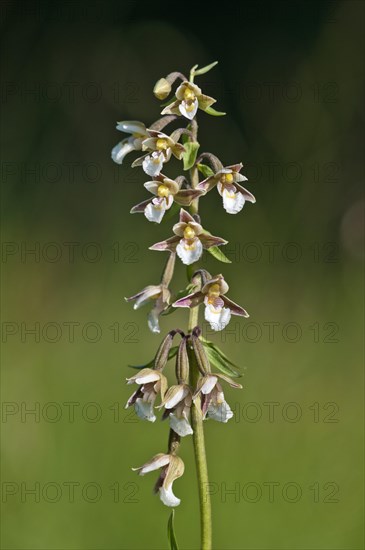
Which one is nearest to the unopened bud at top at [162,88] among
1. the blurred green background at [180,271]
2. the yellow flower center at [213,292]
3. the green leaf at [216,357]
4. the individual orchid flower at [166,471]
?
the yellow flower center at [213,292]

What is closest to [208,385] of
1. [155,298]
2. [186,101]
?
[155,298]

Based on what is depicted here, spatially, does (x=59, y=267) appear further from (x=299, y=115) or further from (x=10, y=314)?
(x=299, y=115)

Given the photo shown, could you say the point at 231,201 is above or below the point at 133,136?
below

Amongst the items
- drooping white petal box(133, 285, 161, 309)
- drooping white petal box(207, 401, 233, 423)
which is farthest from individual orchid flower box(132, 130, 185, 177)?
drooping white petal box(207, 401, 233, 423)

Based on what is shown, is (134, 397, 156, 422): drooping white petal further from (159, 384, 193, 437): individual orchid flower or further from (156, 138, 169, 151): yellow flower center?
(156, 138, 169, 151): yellow flower center

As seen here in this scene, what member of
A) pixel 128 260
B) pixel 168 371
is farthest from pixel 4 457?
pixel 128 260

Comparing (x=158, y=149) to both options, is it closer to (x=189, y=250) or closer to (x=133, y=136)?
(x=133, y=136)

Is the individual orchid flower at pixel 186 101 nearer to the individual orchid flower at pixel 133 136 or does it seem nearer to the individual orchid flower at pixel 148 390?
the individual orchid flower at pixel 133 136
